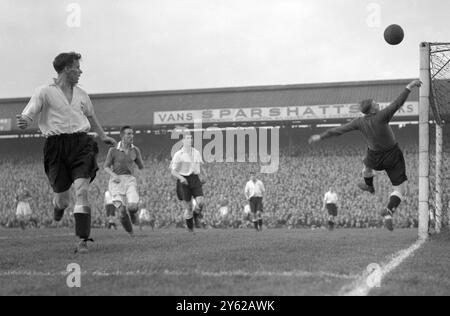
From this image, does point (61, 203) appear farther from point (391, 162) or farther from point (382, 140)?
point (391, 162)

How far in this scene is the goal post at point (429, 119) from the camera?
37.3 feet

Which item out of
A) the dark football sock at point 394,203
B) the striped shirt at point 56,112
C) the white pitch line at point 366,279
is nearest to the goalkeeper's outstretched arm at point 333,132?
the dark football sock at point 394,203

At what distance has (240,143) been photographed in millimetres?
36469

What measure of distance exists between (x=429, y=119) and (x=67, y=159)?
25.3 feet

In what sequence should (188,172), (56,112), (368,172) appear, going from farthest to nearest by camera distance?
(188,172) → (368,172) → (56,112)

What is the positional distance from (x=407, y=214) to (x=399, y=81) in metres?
14.2

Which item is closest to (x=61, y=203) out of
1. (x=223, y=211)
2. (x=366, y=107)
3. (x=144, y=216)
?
(x=366, y=107)

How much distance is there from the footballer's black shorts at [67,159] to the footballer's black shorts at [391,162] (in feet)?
14.6

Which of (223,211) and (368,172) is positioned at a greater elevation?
(368,172)

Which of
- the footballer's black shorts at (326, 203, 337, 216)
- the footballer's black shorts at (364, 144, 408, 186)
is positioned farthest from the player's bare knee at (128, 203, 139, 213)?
the footballer's black shorts at (326, 203, 337, 216)

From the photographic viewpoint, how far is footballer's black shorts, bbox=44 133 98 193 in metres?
7.69

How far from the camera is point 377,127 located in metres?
9.59

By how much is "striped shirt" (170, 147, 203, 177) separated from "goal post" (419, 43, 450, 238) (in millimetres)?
4621

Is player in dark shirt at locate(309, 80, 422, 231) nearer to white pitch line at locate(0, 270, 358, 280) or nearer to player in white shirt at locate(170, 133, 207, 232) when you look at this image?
white pitch line at locate(0, 270, 358, 280)
